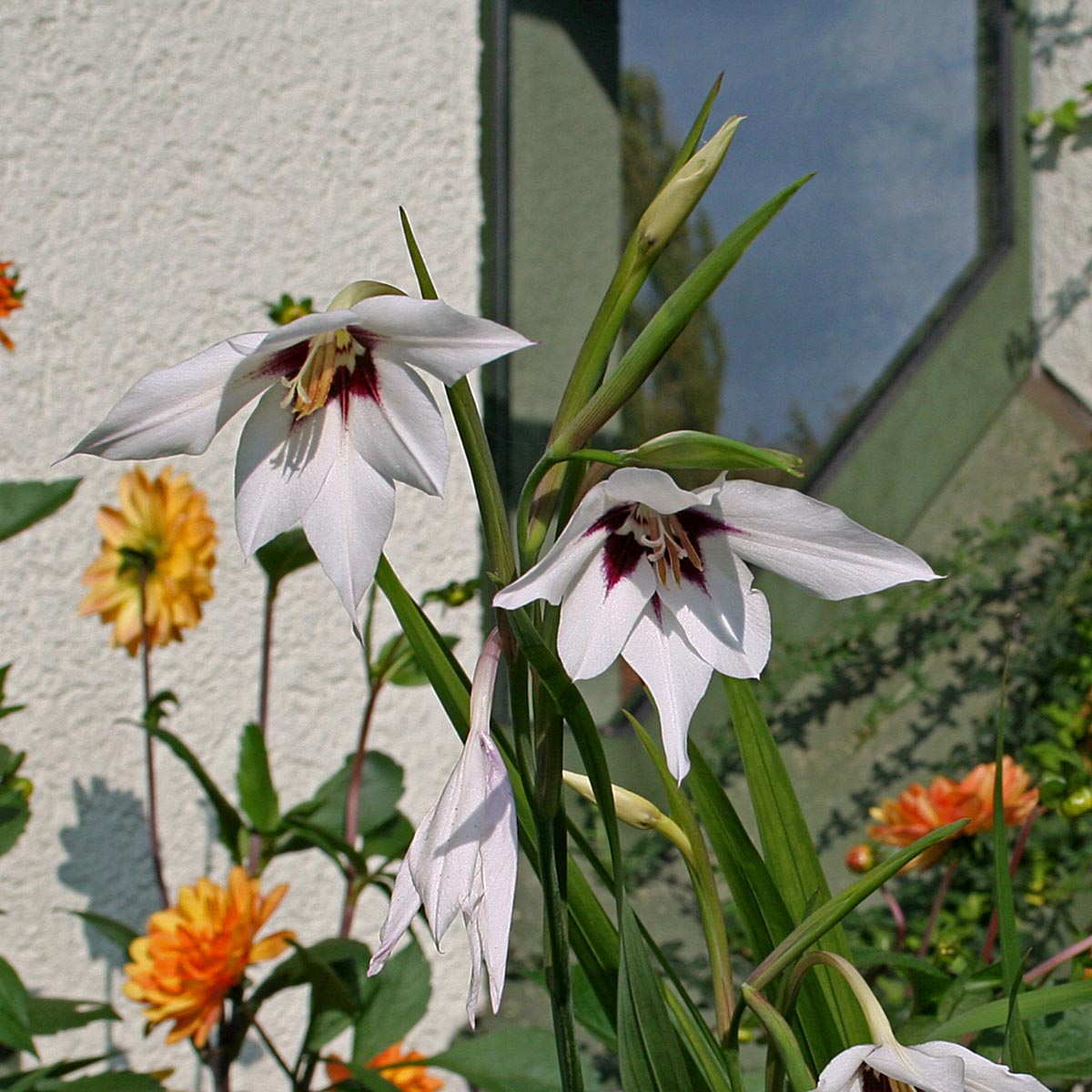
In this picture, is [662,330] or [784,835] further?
[784,835]

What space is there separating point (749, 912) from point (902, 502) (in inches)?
62.7

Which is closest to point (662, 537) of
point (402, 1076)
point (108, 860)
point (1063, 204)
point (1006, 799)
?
point (1006, 799)

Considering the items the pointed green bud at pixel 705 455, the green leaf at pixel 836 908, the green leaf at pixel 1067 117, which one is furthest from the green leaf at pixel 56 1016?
the green leaf at pixel 1067 117

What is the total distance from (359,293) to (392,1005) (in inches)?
34.3

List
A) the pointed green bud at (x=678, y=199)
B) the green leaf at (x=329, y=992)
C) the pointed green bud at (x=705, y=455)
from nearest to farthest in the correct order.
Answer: the pointed green bud at (x=705, y=455) → the pointed green bud at (x=678, y=199) → the green leaf at (x=329, y=992)

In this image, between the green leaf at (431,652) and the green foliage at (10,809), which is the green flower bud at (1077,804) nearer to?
the green leaf at (431,652)

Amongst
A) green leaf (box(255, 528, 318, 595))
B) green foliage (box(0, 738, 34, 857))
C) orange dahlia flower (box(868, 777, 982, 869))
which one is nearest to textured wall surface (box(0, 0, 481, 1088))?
green foliage (box(0, 738, 34, 857))

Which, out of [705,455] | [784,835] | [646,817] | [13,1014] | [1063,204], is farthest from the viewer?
[1063,204]

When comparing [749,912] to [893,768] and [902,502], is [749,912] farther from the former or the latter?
[902,502]

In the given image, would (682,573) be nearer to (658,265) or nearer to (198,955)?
(198,955)

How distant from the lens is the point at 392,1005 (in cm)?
115

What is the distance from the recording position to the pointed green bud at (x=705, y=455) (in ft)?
1.41

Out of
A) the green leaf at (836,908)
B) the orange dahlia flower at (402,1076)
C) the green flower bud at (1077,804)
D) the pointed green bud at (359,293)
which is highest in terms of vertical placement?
the pointed green bud at (359,293)

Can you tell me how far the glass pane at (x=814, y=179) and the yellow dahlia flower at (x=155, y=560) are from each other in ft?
3.61
